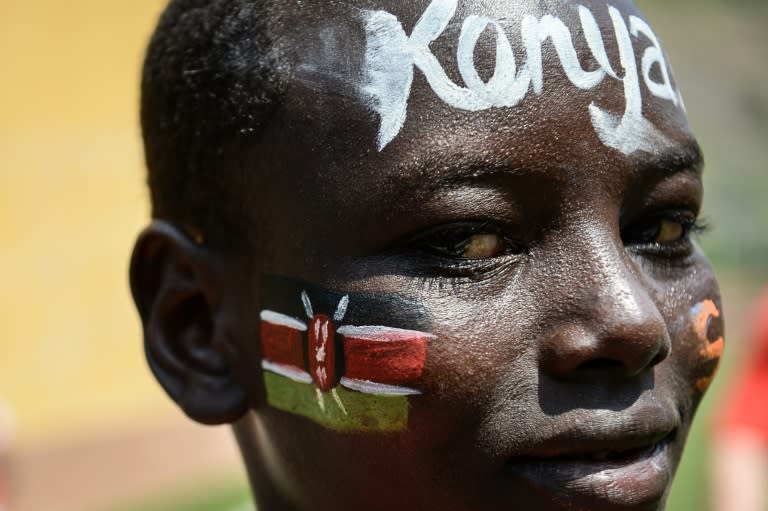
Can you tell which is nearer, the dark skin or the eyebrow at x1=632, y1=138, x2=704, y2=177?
the dark skin

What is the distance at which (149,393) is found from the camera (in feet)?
34.2

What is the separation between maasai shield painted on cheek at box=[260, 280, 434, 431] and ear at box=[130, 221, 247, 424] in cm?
15

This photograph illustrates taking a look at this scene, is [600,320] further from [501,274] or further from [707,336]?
[707,336]

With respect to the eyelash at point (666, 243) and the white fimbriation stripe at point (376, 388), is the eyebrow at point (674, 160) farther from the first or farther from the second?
the white fimbriation stripe at point (376, 388)

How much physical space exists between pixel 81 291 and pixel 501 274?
334 inches

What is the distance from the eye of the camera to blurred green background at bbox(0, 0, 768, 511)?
29.2 ft

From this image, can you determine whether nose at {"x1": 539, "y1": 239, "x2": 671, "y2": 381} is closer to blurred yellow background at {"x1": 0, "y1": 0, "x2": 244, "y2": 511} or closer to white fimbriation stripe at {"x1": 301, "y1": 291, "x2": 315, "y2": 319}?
white fimbriation stripe at {"x1": 301, "y1": 291, "x2": 315, "y2": 319}

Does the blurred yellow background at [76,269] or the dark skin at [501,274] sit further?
the blurred yellow background at [76,269]

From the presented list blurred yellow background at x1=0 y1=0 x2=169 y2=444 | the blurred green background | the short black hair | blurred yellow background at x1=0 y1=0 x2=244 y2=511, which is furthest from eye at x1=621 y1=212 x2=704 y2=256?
blurred yellow background at x1=0 y1=0 x2=169 y2=444

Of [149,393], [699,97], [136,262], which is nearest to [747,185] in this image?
[699,97]

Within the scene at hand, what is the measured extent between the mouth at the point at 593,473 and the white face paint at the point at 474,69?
581mm

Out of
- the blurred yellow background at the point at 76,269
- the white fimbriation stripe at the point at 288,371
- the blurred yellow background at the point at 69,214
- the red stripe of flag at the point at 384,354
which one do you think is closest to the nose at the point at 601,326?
the red stripe of flag at the point at 384,354

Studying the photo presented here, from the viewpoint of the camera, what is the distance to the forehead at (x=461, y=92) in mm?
2041

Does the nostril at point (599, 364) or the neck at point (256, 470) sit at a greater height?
the nostril at point (599, 364)
